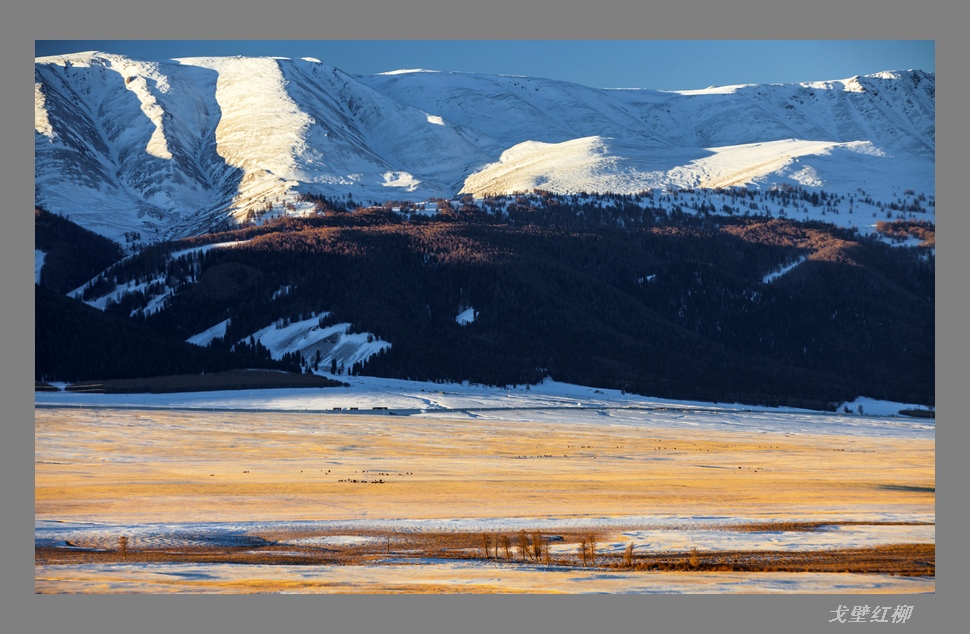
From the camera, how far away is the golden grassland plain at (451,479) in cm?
3462

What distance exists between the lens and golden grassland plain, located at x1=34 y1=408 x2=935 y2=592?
34.6 m

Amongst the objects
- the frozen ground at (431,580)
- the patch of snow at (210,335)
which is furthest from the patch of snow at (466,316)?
the frozen ground at (431,580)

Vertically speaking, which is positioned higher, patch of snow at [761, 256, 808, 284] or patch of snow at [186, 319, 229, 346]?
patch of snow at [761, 256, 808, 284]

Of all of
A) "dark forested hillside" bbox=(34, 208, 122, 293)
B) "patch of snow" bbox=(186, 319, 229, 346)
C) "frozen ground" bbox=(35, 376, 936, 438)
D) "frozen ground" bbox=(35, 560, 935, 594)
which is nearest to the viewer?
"frozen ground" bbox=(35, 560, 935, 594)

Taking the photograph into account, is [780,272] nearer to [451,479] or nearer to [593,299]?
[593,299]

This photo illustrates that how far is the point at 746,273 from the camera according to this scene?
177 metres

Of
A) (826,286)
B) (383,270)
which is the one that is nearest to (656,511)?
(383,270)

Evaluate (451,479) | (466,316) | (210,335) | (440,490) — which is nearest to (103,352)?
(210,335)

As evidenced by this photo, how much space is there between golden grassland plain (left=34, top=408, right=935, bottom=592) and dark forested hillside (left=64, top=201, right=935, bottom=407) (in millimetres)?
38380

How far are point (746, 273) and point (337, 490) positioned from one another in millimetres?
136988

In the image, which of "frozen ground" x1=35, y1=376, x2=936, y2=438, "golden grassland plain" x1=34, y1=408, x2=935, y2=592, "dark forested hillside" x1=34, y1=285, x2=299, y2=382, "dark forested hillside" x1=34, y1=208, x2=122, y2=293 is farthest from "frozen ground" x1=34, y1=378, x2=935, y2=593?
"dark forested hillside" x1=34, y1=208, x2=122, y2=293

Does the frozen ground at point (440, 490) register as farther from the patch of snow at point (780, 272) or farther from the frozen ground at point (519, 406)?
the patch of snow at point (780, 272)

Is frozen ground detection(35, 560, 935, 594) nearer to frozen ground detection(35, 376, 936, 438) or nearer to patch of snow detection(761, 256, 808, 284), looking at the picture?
frozen ground detection(35, 376, 936, 438)

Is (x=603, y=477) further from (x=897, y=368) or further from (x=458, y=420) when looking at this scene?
(x=897, y=368)
